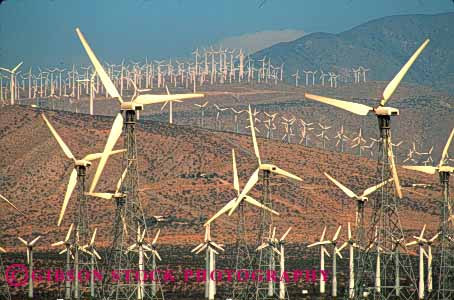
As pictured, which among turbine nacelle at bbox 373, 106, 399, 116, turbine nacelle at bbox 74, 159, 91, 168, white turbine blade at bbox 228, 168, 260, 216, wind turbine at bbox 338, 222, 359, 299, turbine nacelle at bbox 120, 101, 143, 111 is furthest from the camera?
white turbine blade at bbox 228, 168, 260, 216

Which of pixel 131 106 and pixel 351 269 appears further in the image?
pixel 351 269

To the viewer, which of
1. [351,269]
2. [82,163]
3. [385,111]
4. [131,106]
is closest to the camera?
[385,111]

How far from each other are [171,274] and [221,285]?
10592mm

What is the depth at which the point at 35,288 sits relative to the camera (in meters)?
148

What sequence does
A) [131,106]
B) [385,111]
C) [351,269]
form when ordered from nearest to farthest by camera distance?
[385,111] → [131,106] → [351,269]

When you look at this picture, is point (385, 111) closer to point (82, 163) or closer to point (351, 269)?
point (82, 163)

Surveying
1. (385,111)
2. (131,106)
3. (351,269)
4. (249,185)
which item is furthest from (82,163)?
A: (351,269)

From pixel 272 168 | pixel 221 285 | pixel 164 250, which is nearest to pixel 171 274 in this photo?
pixel 221 285

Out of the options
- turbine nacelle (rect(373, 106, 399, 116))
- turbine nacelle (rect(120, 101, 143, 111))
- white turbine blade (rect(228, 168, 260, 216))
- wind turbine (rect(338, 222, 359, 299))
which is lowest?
wind turbine (rect(338, 222, 359, 299))

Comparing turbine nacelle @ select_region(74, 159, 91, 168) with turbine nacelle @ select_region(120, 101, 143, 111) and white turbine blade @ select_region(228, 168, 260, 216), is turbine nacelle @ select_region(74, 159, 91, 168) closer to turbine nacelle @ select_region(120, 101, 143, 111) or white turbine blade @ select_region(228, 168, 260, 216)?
turbine nacelle @ select_region(120, 101, 143, 111)

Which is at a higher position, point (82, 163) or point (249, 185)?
point (82, 163)

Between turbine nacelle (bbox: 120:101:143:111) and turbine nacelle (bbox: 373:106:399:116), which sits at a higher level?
turbine nacelle (bbox: 120:101:143:111)

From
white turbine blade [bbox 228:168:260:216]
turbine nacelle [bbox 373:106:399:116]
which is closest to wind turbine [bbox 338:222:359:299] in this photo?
white turbine blade [bbox 228:168:260:216]

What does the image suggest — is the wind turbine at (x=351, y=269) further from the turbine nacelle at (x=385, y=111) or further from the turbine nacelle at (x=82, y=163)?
the turbine nacelle at (x=82, y=163)
